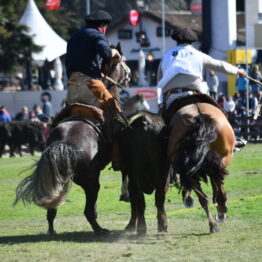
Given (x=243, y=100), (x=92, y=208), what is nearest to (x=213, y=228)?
(x=92, y=208)

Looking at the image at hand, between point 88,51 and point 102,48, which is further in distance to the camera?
point 88,51

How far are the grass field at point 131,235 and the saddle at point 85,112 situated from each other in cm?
144

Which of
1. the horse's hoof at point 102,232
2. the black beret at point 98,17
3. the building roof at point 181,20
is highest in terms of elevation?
the building roof at point 181,20

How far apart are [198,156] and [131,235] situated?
136 cm

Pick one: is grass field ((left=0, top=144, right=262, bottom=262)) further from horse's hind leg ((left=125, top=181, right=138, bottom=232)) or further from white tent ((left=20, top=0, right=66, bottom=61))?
white tent ((left=20, top=0, right=66, bottom=61))

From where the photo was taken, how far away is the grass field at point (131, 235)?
950 centimetres

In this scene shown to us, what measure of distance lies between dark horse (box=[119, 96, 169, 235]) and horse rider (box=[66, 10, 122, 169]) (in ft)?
0.88

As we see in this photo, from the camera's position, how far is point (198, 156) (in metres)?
10.7

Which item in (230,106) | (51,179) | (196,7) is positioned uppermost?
(196,7)

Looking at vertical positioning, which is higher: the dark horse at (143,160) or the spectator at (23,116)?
the dark horse at (143,160)

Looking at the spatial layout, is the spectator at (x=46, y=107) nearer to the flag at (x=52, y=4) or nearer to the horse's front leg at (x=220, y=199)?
the flag at (x=52, y=4)

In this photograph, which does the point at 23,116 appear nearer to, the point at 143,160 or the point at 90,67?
the point at 90,67

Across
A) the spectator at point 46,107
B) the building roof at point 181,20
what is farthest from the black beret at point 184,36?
the building roof at point 181,20

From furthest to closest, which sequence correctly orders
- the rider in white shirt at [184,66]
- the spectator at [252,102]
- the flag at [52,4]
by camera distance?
the flag at [52,4], the spectator at [252,102], the rider in white shirt at [184,66]
